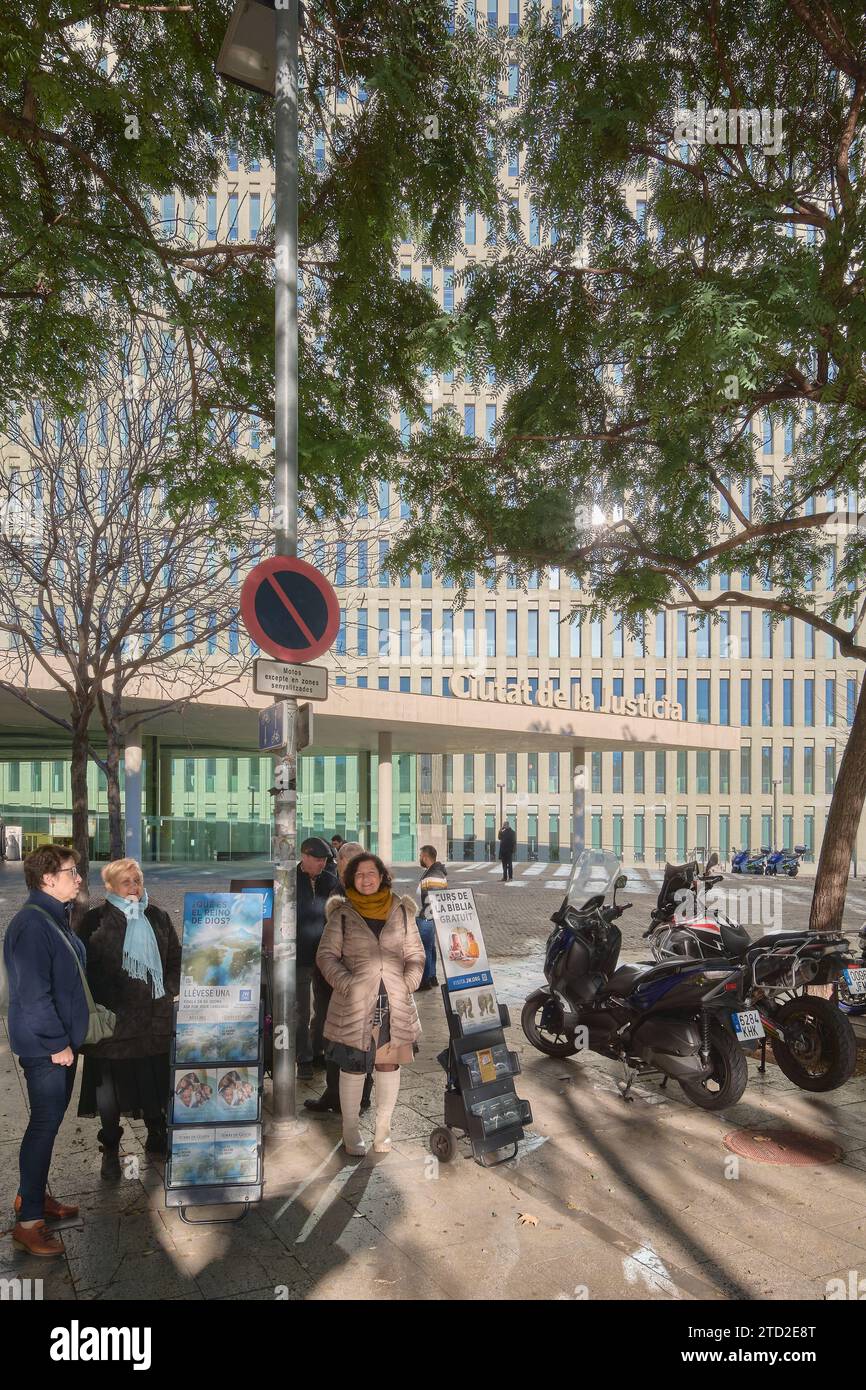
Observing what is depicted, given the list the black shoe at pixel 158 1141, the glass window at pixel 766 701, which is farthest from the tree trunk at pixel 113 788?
the glass window at pixel 766 701

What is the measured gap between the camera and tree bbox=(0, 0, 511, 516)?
5125 mm

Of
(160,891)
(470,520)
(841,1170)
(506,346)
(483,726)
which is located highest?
(506,346)

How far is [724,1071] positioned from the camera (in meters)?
5.34

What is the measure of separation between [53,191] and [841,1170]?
24.0 ft

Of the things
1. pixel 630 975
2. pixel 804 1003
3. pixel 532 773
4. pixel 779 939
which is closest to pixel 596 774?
pixel 532 773

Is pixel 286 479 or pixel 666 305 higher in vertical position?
pixel 666 305

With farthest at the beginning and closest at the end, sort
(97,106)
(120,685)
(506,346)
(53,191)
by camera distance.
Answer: (120,685), (506,346), (53,191), (97,106)

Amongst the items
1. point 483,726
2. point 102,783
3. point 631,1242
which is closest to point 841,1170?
point 631,1242

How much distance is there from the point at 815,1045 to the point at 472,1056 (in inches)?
104

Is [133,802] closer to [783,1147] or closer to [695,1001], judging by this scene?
[695,1001]

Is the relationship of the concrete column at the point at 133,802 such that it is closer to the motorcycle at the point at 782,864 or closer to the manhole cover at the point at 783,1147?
the manhole cover at the point at 783,1147

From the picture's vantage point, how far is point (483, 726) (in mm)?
26766

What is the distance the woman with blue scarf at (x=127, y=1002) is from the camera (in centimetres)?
453
